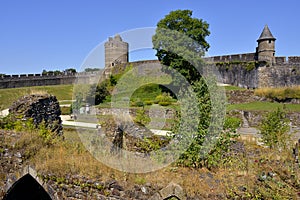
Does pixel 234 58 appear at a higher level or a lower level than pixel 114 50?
lower

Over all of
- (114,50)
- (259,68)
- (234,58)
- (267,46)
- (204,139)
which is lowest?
(204,139)

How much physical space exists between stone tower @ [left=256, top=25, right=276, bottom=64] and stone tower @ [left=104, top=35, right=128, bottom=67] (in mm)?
21666

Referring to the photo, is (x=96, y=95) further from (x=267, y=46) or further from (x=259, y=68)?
(x=267, y=46)

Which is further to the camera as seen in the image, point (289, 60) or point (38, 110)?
point (289, 60)

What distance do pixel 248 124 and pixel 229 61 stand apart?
1671 centimetres

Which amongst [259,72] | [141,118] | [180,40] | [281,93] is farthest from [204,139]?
[259,72]

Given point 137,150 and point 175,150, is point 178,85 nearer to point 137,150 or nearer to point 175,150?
point 137,150

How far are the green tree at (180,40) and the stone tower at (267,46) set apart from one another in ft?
21.1

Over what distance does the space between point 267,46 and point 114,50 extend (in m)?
23.8

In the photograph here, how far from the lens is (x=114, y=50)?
4288 centimetres

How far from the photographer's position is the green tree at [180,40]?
79.3ft

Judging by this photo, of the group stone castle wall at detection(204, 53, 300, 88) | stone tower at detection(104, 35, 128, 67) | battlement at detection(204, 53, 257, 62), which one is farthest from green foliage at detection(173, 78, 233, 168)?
stone tower at detection(104, 35, 128, 67)

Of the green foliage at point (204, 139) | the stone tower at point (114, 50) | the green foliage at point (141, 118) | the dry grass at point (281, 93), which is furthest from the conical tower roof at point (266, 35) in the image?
the green foliage at point (204, 139)

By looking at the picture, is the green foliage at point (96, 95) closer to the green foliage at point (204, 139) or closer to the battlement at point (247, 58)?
the battlement at point (247, 58)
